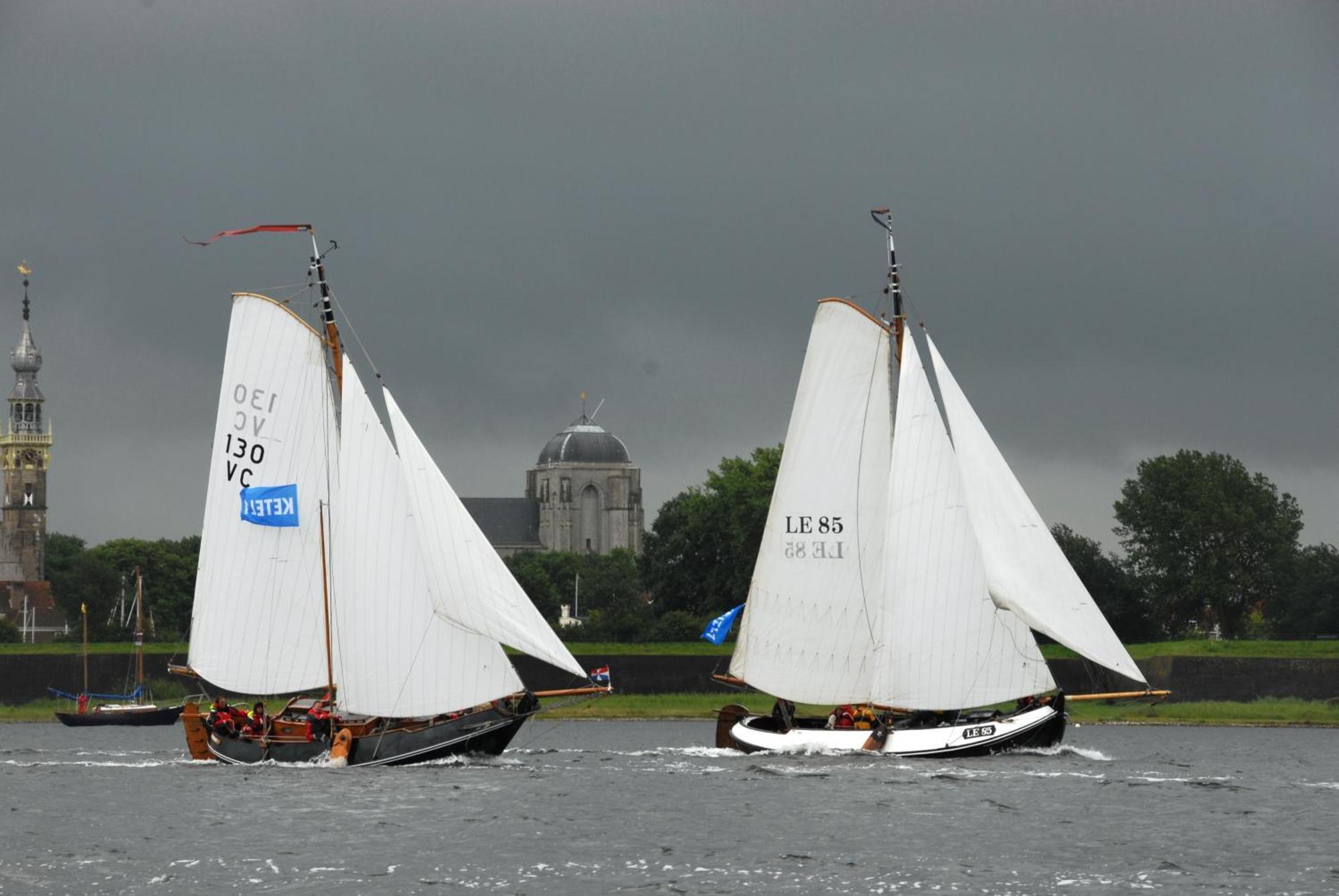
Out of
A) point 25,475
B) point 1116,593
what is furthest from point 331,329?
point 25,475

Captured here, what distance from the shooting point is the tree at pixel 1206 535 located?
372ft

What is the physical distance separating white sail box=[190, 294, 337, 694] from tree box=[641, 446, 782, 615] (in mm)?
63532

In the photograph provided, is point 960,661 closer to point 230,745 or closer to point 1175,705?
point 230,745

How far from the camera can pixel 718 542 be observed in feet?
390

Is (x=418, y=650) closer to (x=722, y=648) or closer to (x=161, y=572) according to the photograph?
(x=722, y=648)

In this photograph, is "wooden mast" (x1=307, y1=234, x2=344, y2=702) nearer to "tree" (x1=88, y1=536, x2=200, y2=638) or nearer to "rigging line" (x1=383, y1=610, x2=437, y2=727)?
"rigging line" (x1=383, y1=610, x2=437, y2=727)

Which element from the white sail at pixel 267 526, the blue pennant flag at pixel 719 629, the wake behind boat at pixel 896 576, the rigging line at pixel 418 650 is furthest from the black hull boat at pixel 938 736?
the white sail at pixel 267 526

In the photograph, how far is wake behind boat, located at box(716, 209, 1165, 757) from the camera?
50781mm

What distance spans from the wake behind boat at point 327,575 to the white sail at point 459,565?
60 millimetres

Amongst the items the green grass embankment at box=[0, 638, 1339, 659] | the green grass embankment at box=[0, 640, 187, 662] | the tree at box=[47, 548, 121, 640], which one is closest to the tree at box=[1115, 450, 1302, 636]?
the green grass embankment at box=[0, 638, 1339, 659]

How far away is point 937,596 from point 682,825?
460 inches

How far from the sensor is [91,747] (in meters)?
68.5

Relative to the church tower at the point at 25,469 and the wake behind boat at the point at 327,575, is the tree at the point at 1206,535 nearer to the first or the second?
the wake behind boat at the point at 327,575

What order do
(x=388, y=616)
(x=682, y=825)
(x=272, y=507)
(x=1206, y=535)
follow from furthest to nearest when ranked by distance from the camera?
(x=1206, y=535)
(x=272, y=507)
(x=388, y=616)
(x=682, y=825)
